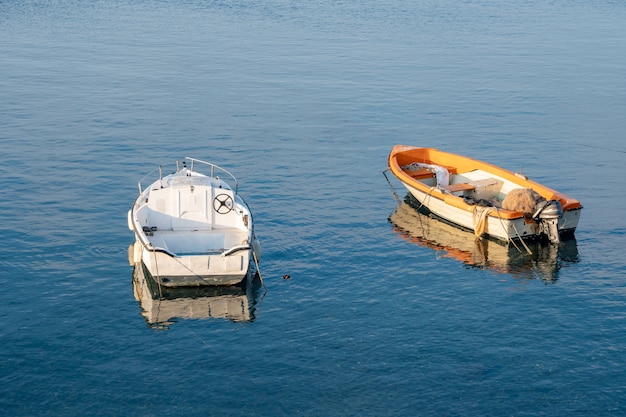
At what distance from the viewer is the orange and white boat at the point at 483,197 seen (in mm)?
42375

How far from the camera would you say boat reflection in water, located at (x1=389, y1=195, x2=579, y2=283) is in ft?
132

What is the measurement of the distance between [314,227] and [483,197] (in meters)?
9.49

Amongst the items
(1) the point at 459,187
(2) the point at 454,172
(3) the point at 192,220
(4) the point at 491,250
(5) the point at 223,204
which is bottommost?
(4) the point at 491,250

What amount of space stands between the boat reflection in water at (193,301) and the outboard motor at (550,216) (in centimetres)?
1394

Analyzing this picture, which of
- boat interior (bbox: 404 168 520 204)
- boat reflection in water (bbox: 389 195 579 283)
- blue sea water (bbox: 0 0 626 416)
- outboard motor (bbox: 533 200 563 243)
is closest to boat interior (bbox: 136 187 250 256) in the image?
blue sea water (bbox: 0 0 626 416)

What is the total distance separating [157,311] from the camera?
35.4 m

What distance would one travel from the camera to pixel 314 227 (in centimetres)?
4419

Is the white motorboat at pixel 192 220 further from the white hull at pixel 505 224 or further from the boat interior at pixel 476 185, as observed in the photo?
the boat interior at pixel 476 185

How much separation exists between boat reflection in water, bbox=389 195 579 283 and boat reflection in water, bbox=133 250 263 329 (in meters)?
9.76

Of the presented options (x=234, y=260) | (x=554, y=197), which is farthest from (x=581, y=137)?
(x=234, y=260)

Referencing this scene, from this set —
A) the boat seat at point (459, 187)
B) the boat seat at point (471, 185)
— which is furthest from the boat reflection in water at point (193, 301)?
the boat seat at point (471, 185)

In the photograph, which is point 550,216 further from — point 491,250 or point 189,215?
point 189,215

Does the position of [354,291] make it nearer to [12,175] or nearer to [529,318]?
[529,318]

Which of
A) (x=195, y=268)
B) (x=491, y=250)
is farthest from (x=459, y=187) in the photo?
(x=195, y=268)
